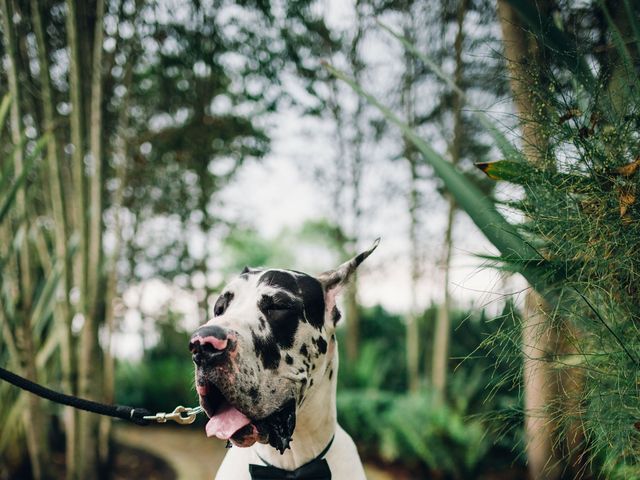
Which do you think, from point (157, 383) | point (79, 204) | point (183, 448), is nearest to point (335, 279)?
point (79, 204)

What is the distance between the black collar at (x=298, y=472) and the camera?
1791 mm

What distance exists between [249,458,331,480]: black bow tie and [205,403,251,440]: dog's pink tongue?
38cm

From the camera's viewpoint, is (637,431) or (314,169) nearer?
(637,431)

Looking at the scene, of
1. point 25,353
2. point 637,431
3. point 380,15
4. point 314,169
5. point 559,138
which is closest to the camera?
point 637,431

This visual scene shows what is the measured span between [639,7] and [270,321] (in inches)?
60.1

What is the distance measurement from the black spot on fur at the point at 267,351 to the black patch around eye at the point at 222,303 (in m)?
0.25

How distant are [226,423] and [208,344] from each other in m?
0.28

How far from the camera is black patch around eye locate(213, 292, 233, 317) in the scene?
1794mm

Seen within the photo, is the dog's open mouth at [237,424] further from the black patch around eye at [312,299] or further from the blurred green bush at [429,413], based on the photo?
the blurred green bush at [429,413]

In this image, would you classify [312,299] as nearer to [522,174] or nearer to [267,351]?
[267,351]

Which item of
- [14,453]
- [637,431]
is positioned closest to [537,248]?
[637,431]

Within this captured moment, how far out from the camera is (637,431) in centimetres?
133

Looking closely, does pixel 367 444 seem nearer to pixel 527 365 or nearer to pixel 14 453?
pixel 14 453

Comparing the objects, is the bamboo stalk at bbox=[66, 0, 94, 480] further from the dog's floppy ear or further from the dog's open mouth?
the dog's open mouth
